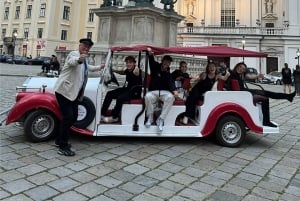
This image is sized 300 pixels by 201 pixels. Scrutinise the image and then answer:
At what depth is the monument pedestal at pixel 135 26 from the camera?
1318 cm

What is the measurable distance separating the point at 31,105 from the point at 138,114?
1.90 m

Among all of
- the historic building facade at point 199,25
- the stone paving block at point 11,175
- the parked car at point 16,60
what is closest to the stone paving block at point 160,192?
the stone paving block at point 11,175

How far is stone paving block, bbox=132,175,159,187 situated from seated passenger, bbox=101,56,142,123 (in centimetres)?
193

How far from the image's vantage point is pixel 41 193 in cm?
359

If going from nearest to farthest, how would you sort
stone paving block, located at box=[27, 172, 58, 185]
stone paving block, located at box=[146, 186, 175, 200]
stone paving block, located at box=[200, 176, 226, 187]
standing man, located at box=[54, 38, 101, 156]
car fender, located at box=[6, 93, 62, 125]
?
stone paving block, located at box=[146, 186, 175, 200], stone paving block, located at box=[27, 172, 58, 185], stone paving block, located at box=[200, 176, 226, 187], standing man, located at box=[54, 38, 101, 156], car fender, located at box=[6, 93, 62, 125]

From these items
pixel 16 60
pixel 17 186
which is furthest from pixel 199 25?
pixel 17 186

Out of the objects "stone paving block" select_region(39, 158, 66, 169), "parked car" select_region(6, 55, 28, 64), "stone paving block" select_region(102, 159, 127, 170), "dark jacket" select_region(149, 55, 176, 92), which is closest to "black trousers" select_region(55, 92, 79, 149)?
"stone paving block" select_region(39, 158, 66, 169)

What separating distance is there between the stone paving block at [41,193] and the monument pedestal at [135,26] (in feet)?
33.2

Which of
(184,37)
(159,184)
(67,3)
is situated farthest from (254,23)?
(159,184)

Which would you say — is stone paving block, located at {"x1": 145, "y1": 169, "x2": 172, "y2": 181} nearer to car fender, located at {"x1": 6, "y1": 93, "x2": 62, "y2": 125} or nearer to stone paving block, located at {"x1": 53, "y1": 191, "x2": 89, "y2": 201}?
stone paving block, located at {"x1": 53, "y1": 191, "x2": 89, "y2": 201}

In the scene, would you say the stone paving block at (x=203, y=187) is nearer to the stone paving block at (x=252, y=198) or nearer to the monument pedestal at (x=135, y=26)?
the stone paving block at (x=252, y=198)

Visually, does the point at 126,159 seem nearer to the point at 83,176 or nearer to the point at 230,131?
the point at 83,176

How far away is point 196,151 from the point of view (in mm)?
5625

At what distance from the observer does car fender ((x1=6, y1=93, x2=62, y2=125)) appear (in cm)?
543
